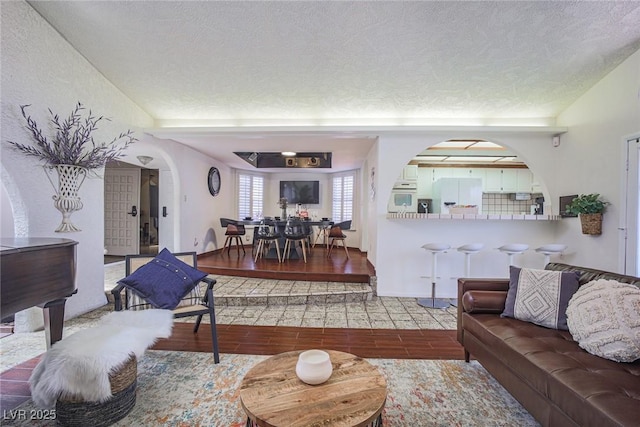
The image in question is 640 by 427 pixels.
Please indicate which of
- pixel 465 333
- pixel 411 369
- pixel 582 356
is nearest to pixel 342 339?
pixel 411 369

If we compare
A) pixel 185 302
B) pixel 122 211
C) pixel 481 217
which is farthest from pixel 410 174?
pixel 122 211

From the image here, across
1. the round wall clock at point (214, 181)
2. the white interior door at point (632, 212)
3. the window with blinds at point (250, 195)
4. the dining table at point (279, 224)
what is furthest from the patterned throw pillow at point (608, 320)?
the window with blinds at point (250, 195)

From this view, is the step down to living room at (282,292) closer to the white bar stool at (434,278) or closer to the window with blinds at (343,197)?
the white bar stool at (434,278)

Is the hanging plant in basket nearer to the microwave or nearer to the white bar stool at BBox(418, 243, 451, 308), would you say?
the white bar stool at BBox(418, 243, 451, 308)

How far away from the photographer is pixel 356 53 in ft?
10.4

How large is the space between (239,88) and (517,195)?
21.3 feet

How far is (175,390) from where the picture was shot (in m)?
1.99

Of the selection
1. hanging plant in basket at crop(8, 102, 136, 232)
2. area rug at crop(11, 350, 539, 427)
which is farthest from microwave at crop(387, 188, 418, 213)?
hanging plant in basket at crop(8, 102, 136, 232)

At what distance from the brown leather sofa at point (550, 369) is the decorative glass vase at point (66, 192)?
4.02 metres

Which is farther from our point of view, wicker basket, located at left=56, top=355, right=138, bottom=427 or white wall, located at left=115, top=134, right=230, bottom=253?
white wall, located at left=115, top=134, right=230, bottom=253

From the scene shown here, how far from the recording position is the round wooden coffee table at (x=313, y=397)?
3.75 feet

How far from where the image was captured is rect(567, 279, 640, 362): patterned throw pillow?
153 cm

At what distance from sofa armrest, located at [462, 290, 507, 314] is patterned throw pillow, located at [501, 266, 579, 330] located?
46 mm

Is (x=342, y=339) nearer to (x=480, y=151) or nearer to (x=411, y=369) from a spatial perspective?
(x=411, y=369)
